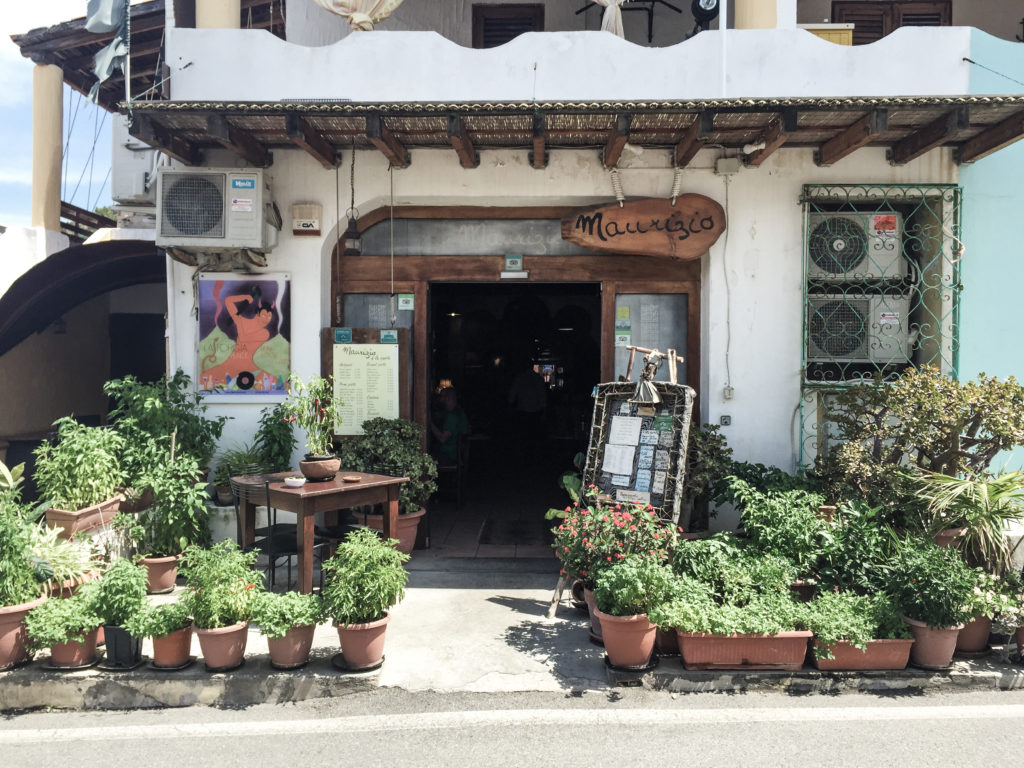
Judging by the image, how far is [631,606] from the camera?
4.93m

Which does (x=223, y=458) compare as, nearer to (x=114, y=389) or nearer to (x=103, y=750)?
(x=114, y=389)

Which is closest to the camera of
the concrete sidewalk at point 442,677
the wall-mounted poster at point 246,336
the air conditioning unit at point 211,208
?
the concrete sidewalk at point 442,677

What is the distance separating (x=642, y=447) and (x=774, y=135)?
341 cm

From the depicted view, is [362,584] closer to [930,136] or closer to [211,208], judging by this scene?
[211,208]

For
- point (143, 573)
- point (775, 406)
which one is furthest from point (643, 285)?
point (143, 573)

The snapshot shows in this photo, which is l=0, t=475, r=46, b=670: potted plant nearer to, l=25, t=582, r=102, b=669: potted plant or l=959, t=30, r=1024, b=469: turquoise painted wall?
l=25, t=582, r=102, b=669: potted plant

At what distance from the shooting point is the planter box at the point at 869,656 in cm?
494

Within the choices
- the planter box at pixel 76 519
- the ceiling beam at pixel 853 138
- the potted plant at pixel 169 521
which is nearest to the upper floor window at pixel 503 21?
the ceiling beam at pixel 853 138

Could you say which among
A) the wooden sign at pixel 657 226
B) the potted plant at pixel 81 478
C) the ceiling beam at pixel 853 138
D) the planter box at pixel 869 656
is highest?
the ceiling beam at pixel 853 138

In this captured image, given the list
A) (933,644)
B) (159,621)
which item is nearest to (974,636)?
(933,644)

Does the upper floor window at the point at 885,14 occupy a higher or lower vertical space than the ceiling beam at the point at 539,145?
higher

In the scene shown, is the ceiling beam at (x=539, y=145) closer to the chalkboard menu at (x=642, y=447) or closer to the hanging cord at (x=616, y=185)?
the hanging cord at (x=616, y=185)

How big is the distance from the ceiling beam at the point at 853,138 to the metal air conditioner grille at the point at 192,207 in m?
6.56

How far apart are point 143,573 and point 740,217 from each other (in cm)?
680
